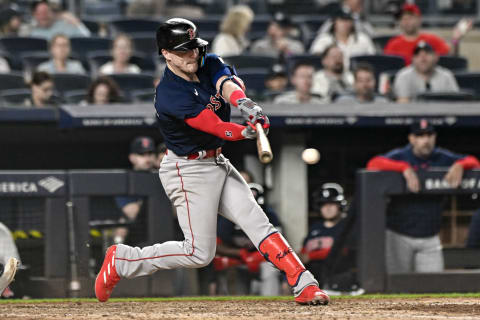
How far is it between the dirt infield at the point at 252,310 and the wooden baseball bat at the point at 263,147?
833 millimetres

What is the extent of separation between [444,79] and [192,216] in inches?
173

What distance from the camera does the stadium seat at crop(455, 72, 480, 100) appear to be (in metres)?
9.22

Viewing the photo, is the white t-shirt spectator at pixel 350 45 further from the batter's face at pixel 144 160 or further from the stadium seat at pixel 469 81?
the batter's face at pixel 144 160

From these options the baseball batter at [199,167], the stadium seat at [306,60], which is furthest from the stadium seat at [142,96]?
the baseball batter at [199,167]

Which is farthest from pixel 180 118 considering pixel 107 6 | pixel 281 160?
pixel 107 6

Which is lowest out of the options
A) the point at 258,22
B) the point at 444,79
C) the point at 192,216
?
the point at 192,216

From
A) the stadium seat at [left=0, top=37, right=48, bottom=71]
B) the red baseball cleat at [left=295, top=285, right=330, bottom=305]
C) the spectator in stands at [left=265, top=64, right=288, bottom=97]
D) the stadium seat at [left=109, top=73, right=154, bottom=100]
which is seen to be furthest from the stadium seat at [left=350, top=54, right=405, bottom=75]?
the red baseball cleat at [left=295, top=285, right=330, bottom=305]

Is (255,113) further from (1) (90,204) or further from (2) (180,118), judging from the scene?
(1) (90,204)

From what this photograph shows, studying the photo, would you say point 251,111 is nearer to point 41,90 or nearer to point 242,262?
point 242,262

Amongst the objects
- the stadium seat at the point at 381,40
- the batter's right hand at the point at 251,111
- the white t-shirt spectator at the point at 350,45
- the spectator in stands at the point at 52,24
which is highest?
the spectator in stands at the point at 52,24

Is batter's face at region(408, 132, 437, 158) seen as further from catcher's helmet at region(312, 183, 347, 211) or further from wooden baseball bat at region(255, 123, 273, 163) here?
wooden baseball bat at region(255, 123, 273, 163)

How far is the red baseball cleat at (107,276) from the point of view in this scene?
514 centimetres

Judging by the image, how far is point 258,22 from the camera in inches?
449

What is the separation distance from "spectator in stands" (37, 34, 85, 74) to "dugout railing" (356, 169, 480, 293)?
3355 mm
